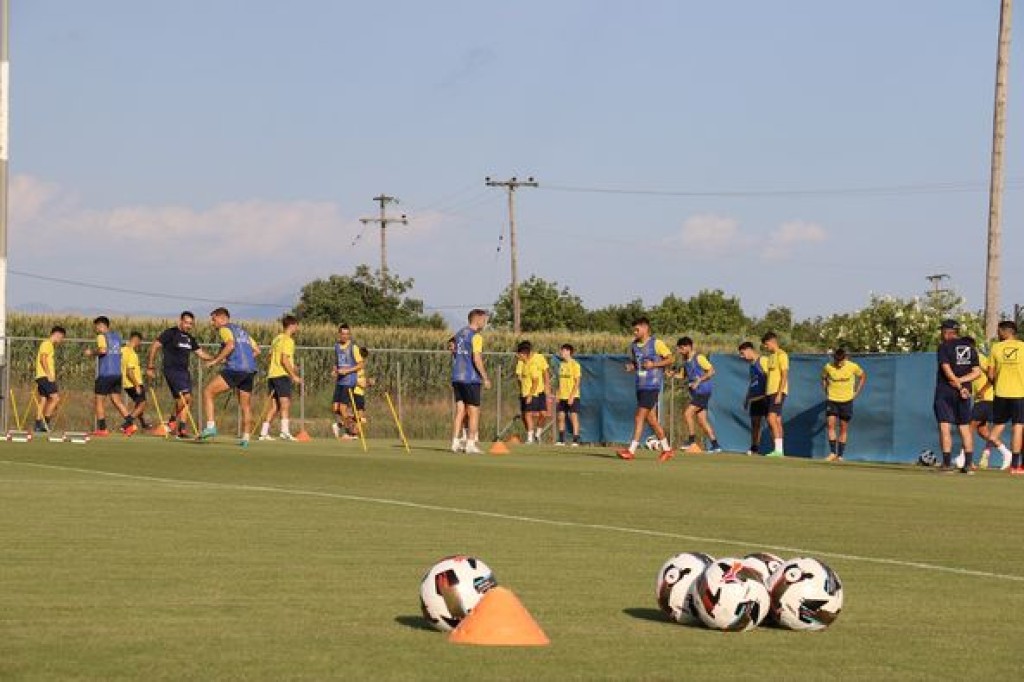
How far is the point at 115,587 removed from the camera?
9.77 m

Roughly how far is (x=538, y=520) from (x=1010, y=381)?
47.3 feet

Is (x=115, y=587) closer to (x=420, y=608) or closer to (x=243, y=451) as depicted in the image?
(x=420, y=608)

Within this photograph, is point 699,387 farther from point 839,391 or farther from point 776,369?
point 839,391

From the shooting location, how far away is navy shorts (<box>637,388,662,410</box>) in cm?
2922

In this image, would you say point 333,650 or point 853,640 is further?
point 853,640

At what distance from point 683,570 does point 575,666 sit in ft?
5.25

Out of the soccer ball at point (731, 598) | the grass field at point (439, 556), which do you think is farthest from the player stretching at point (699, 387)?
the soccer ball at point (731, 598)

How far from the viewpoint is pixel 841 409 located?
34625 millimetres

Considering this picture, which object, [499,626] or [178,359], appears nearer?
[499,626]

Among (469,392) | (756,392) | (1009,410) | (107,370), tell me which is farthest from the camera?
(756,392)

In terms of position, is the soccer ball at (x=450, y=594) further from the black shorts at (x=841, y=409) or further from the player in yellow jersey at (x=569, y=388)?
the player in yellow jersey at (x=569, y=388)

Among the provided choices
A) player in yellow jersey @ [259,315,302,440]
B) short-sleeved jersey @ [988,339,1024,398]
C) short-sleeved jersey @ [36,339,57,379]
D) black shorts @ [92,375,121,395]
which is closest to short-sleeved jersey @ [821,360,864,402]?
short-sleeved jersey @ [988,339,1024,398]

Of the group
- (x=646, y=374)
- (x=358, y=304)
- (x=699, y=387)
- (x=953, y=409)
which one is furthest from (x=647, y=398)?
(x=358, y=304)

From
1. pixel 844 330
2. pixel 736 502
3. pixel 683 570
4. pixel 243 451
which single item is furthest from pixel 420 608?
pixel 844 330
